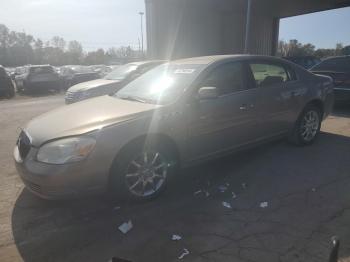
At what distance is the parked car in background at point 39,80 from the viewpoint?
61.3 feet

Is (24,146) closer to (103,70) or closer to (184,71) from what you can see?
(184,71)

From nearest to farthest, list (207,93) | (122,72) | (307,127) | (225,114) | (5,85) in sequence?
(207,93) → (225,114) → (307,127) → (122,72) → (5,85)

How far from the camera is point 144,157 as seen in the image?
143 inches

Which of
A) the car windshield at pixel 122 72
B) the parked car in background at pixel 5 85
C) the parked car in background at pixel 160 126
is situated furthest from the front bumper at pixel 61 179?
the parked car in background at pixel 5 85

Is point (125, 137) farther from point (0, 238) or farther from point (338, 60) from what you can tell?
point (338, 60)

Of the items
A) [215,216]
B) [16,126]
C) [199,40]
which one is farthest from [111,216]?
[199,40]

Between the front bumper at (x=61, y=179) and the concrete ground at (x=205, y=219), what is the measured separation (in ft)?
1.17

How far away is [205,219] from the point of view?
3365 millimetres

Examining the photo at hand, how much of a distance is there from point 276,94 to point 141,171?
249cm

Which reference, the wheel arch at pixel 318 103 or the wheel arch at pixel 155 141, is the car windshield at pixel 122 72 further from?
the wheel arch at pixel 155 141

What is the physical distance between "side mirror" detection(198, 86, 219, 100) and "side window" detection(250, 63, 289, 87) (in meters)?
1.10

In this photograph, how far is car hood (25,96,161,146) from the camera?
3373 millimetres

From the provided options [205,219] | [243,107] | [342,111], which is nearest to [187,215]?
[205,219]

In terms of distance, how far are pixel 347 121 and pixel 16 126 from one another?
8166 millimetres
